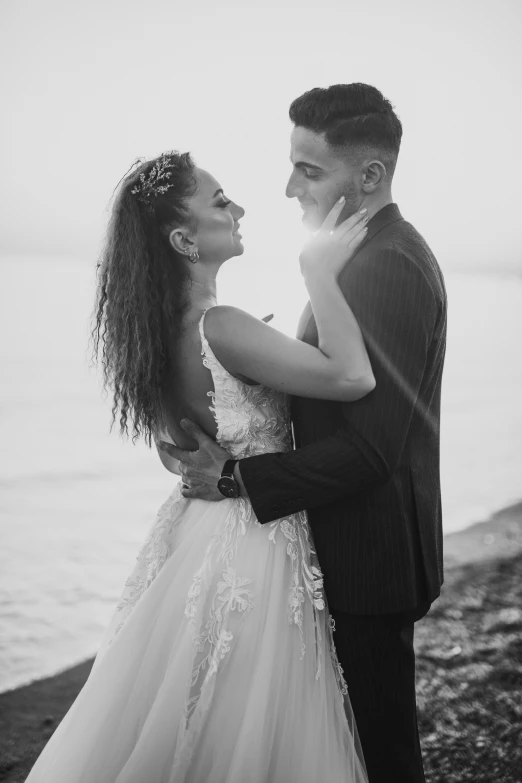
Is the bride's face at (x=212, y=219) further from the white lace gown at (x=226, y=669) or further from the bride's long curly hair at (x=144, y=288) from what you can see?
the white lace gown at (x=226, y=669)

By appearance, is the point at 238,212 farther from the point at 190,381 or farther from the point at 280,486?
the point at 280,486

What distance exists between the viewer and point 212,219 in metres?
2.53

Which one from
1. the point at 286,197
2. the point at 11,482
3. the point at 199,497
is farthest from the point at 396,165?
the point at 11,482

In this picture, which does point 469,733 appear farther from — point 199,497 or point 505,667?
point 199,497

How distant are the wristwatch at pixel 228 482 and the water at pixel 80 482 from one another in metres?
0.67

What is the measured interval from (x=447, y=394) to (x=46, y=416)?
8.90 metres

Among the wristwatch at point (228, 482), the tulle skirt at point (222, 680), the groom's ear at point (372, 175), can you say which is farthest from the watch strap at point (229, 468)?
the groom's ear at point (372, 175)

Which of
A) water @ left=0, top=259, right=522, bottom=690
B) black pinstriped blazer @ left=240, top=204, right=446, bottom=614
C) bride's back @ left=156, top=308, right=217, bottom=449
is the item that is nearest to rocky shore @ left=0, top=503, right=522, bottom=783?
water @ left=0, top=259, right=522, bottom=690

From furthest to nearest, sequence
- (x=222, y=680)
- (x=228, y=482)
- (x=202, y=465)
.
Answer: (x=202, y=465), (x=228, y=482), (x=222, y=680)

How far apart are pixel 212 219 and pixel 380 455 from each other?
102cm

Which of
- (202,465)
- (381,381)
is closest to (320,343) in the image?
(381,381)

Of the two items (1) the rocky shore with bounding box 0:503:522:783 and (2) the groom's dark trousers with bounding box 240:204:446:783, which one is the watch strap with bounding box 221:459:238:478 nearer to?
(2) the groom's dark trousers with bounding box 240:204:446:783

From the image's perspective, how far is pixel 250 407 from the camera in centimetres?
237

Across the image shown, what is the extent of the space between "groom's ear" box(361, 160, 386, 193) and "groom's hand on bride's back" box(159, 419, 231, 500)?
0.98m
